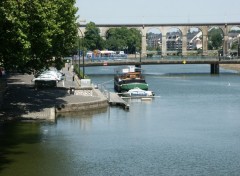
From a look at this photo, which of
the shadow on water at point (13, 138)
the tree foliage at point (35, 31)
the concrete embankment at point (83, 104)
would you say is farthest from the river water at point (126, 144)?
the tree foliage at point (35, 31)

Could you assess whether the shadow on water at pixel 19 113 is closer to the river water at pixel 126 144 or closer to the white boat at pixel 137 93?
the river water at pixel 126 144

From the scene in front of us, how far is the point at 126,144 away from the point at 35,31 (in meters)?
9.89

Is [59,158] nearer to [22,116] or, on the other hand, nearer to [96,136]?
[96,136]

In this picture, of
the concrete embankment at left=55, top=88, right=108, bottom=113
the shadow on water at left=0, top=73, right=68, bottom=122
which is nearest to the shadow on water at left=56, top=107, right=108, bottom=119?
the concrete embankment at left=55, top=88, right=108, bottom=113

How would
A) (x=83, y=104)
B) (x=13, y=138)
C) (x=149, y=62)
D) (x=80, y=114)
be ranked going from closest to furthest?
(x=13, y=138) → (x=80, y=114) → (x=83, y=104) → (x=149, y=62)

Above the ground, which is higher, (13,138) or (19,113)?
(19,113)

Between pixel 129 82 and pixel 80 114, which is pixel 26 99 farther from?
pixel 129 82

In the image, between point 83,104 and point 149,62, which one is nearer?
point 83,104

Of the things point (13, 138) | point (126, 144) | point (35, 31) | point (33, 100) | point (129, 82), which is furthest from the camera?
point (129, 82)

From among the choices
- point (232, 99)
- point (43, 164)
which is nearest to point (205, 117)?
point (232, 99)

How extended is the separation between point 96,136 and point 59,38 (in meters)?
9.65

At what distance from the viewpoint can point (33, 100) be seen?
4475 cm

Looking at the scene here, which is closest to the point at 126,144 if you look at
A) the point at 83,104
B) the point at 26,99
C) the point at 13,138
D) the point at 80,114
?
the point at 13,138

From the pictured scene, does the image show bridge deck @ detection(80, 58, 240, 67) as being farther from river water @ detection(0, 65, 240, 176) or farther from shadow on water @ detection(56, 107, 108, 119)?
shadow on water @ detection(56, 107, 108, 119)
